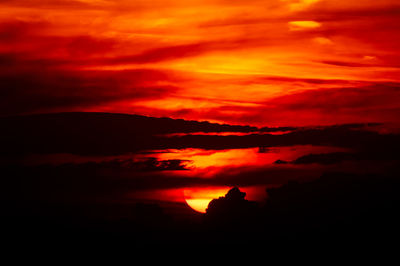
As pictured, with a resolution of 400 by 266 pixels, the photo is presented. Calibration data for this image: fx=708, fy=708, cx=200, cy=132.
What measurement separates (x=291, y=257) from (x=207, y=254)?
938 centimetres

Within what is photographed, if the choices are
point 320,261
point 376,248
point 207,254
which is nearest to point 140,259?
point 207,254

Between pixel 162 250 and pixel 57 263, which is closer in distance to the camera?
pixel 57 263

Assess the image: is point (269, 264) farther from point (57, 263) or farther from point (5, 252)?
point (5, 252)

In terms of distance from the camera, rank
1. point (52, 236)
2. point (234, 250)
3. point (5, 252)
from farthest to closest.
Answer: point (234, 250), point (52, 236), point (5, 252)

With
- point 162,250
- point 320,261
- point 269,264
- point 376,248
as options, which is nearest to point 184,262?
point 162,250

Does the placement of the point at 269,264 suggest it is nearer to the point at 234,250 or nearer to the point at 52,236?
the point at 234,250

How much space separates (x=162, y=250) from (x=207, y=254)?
16.2 ft

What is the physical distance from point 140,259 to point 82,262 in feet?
19.6

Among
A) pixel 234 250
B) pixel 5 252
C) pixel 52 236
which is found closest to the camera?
pixel 5 252

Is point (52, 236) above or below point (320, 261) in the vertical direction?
above

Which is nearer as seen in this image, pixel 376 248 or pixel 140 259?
pixel 140 259

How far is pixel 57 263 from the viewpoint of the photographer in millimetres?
67125

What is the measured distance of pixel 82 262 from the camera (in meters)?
69.5

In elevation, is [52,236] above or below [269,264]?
above
